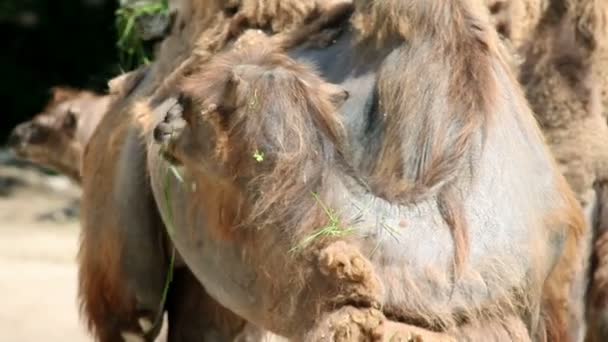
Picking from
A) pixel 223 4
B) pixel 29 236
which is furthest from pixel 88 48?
pixel 223 4

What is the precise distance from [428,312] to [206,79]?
101 cm

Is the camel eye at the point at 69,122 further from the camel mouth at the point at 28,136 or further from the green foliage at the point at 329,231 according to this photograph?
the green foliage at the point at 329,231

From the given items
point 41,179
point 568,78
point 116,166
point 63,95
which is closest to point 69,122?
point 63,95

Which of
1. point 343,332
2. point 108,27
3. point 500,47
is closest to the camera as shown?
point 343,332

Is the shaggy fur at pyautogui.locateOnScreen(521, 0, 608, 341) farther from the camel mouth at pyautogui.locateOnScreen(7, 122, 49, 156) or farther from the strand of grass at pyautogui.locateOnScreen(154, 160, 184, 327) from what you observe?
the camel mouth at pyautogui.locateOnScreen(7, 122, 49, 156)

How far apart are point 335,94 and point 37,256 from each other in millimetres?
7168

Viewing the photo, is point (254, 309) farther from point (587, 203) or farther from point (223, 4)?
point (587, 203)

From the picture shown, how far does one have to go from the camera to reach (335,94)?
12.9 ft

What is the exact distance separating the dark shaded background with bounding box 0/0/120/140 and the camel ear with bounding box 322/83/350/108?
11.8 m

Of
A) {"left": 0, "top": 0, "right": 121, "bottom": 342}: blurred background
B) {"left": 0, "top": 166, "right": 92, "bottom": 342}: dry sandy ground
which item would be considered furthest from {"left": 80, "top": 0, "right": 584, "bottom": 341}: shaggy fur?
{"left": 0, "top": 0, "right": 121, "bottom": 342}: blurred background

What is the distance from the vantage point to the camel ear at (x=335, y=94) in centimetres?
389

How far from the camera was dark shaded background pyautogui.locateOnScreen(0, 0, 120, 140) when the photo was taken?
1573cm

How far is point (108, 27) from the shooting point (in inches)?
626

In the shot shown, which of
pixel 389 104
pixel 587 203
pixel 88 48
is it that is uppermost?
pixel 389 104
